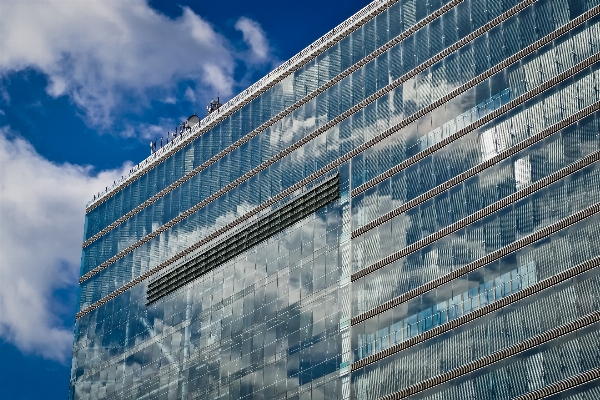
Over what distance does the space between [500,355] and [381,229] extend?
1678 cm

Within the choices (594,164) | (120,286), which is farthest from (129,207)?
(594,164)

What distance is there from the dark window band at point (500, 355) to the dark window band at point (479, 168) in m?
13.5

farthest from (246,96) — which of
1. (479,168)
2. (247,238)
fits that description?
(479,168)

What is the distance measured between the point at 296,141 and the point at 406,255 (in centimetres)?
1962

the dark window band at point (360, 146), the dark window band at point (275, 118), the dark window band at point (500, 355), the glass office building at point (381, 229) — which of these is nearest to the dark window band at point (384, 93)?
the dark window band at point (360, 146)

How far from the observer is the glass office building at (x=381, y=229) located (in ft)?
261

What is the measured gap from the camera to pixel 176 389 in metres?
106

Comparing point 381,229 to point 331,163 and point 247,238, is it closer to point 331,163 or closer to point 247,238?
point 331,163

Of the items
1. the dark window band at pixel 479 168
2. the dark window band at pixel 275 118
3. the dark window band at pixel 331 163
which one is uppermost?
the dark window band at pixel 275 118

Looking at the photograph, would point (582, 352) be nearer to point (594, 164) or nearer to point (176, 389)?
point (594, 164)

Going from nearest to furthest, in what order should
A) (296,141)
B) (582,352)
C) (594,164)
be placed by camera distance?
(582,352) → (594,164) → (296,141)

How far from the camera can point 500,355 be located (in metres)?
78.6

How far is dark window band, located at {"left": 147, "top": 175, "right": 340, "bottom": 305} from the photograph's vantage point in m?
99.2

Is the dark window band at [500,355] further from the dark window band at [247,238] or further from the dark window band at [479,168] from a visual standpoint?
the dark window band at [247,238]
